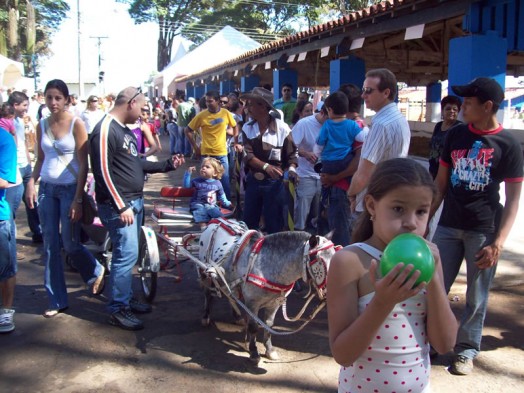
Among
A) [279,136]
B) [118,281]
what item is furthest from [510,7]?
[118,281]

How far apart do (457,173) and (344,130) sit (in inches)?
64.5

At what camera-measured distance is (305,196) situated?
21.4 ft

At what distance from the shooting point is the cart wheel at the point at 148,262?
506 centimetres

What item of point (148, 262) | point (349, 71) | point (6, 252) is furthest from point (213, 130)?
point (6, 252)

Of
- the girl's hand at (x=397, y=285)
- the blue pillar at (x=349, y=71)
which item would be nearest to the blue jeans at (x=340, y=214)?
the girl's hand at (x=397, y=285)

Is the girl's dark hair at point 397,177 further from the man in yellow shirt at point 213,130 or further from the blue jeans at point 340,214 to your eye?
the man in yellow shirt at point 213,130

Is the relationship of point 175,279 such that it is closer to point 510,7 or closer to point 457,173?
point 457,173

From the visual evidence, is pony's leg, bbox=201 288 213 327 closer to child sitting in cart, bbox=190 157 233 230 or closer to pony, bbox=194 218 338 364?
pony, bbox=194 218 338 364

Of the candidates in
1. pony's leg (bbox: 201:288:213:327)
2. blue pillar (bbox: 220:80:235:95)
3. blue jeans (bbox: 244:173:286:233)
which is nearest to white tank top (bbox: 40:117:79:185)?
pony's leg (bbox: 201:288:213:327)

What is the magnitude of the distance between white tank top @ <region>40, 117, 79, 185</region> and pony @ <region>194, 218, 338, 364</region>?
1419 mm

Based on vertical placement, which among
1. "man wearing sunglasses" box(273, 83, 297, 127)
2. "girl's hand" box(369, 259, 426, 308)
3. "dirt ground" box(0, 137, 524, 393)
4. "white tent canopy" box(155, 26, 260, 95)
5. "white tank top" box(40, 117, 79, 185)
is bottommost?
"dirt ground" box(0, 137, 524, 393)

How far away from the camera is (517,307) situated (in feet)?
17.1

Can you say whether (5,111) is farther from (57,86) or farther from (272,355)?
(272,355)

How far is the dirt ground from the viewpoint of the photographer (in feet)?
12.2
